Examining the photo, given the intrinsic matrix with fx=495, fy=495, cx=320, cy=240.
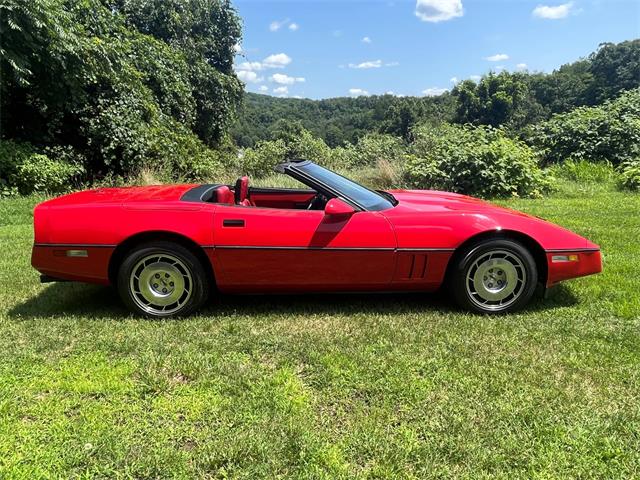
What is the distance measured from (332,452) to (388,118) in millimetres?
Result: 86846

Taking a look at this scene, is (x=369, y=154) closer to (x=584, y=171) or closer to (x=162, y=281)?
(x=584, y=171)

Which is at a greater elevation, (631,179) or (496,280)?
(631,179)

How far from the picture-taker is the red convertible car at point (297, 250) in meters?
3.72

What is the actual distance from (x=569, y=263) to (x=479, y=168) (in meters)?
6.13

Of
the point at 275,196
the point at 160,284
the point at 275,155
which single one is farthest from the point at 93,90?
the point at 160,284

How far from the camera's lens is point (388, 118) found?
8550cm

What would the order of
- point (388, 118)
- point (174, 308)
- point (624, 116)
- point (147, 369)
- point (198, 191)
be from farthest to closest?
point (388, 118), point (624, 116), point (198, 191), point (174, 308), point (147, 369)

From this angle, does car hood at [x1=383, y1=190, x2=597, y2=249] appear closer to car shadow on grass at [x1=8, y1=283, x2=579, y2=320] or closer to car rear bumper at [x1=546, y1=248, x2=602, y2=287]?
car rear bumper at [x1=546, y1=248, x2=602, y2=287]

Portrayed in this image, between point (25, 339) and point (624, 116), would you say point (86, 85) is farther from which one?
point (624, 116)

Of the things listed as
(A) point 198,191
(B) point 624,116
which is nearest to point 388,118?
(B) point 624,116

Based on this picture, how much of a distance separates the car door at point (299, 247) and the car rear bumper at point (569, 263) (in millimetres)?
1247

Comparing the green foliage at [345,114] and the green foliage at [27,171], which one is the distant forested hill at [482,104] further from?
the green foliage at [27,171]

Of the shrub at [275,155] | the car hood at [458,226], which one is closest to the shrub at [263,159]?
the shrub at [275,155]

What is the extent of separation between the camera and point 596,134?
1232 centimetres
